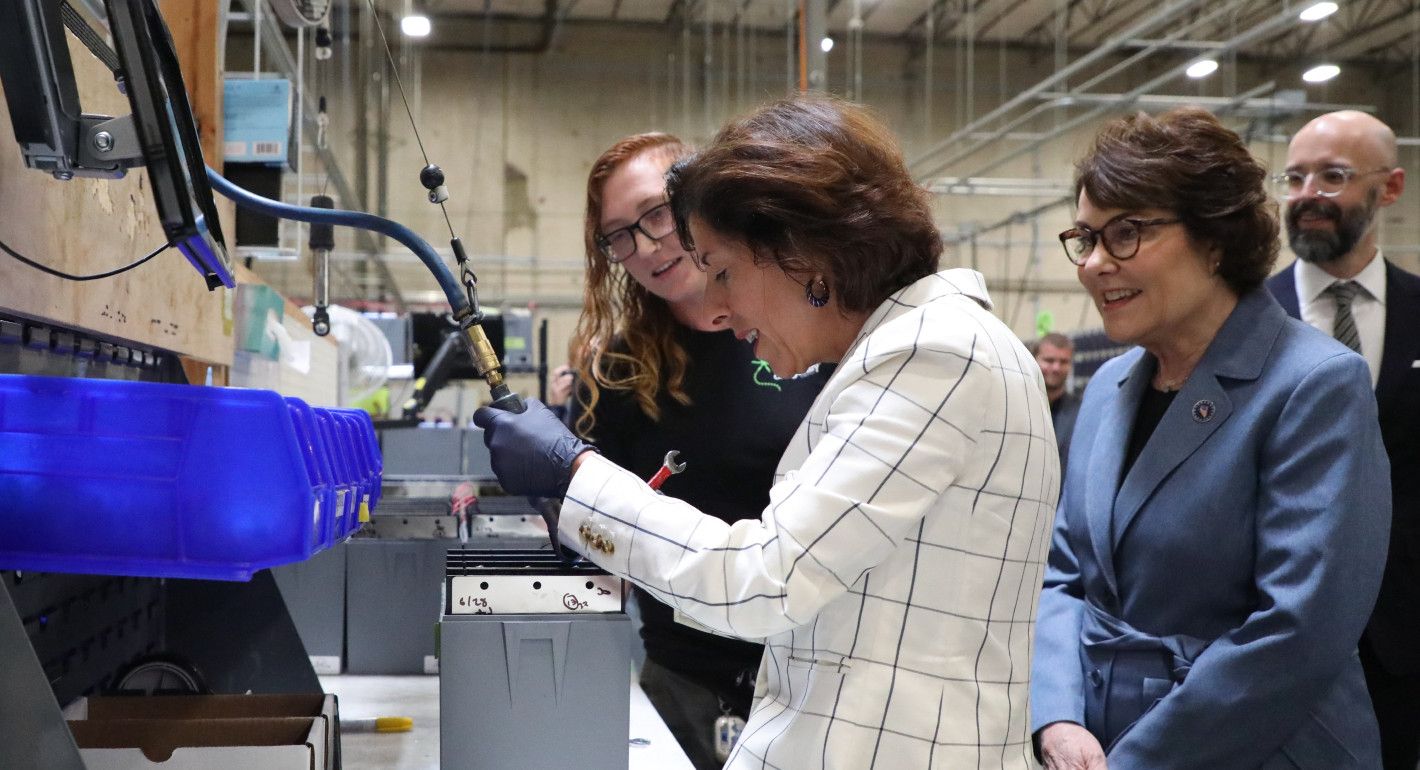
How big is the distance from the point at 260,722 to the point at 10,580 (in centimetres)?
27

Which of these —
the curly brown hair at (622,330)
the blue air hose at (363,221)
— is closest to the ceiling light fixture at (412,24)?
the curly brown hair at (622,330)

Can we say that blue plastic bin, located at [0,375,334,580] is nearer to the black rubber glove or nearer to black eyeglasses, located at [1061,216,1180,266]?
the black rubber glove

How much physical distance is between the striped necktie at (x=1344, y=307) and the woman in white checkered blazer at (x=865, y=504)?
137cm

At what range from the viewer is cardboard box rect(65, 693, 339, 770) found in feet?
3.39

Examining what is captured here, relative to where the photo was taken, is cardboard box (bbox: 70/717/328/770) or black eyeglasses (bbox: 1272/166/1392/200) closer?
cardboard box (bbox: 70/717/328/770)

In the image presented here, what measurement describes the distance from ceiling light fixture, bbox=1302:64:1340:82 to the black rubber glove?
28.3 ft

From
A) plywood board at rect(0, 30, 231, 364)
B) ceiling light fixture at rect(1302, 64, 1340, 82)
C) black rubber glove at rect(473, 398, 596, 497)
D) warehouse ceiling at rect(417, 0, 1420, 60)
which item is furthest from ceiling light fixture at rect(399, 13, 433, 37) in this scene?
ceiling light fixture at rect(1302, 64, 1340, 82)

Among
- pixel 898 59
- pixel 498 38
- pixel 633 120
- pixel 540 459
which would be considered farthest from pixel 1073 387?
pixel 540 459

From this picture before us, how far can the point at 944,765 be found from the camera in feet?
3.08

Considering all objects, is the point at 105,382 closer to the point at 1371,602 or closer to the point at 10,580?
the point at 10,580

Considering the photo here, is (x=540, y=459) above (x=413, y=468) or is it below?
above

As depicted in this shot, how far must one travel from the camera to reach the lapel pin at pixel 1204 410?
1322 millimetres

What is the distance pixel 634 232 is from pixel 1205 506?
0.85 meters

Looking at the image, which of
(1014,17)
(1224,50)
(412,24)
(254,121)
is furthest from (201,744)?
(1014,17)
